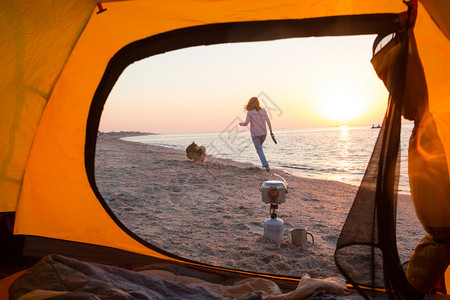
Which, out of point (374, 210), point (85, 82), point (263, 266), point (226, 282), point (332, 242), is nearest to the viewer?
point (374, 210)

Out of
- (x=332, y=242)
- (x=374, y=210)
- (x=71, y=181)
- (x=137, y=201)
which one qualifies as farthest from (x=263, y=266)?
(x=137, y=201)

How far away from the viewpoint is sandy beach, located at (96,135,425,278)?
2.54 m

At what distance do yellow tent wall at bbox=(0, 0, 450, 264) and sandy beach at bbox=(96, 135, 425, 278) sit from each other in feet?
2.88

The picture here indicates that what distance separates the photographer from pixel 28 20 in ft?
5.44

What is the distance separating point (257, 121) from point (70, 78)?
504 cm

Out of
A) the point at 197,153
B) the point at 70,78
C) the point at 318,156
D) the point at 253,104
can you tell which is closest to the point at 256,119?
the point at 253,104

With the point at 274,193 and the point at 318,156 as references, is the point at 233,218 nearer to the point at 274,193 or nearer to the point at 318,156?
the point at 274,193

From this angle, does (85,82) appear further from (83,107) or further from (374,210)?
(374,210)

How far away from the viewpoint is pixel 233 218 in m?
3.85

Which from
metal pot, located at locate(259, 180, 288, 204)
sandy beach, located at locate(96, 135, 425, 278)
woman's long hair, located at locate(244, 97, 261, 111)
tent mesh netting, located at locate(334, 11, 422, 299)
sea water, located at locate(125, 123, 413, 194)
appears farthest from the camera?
sea water, located at locate(125, 123, 413, 194)

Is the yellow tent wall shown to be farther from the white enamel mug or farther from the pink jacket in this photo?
the pink jacket

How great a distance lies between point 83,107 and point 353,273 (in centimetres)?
205

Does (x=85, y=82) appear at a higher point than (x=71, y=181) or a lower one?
higher

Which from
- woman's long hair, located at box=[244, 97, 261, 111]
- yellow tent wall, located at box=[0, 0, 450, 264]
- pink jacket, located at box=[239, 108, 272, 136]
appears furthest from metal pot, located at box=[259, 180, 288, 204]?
woman's long hair, located at box=[244, 97, 261, 111]
